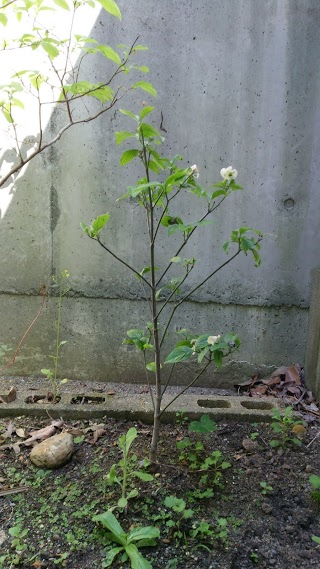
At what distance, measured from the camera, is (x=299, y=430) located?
2.31 metres

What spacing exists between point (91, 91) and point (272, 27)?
1.63m

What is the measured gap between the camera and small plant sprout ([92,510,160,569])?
1476 millimetres

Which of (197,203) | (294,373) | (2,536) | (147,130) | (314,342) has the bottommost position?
(2,536)

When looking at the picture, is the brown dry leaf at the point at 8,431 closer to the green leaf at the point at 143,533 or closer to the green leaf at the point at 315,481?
the green leaf at the point at 143,533

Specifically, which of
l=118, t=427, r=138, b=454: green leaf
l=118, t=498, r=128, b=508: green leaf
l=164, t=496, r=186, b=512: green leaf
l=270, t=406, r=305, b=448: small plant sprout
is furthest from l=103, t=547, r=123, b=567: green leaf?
l=270, t=406, r=305, b=448: small plant sprout

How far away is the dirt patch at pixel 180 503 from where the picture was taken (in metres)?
1.55

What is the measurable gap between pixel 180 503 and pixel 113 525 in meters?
0.28

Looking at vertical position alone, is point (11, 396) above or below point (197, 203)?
below

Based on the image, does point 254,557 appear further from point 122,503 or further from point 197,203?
point 197,203

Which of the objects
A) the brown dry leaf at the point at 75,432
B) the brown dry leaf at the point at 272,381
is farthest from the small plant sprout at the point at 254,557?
the brown dry leaf at the point at 272,381

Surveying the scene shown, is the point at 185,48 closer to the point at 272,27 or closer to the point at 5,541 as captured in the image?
the point at 272,27

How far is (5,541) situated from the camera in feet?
5.20

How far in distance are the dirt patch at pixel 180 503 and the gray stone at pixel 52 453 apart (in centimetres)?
4

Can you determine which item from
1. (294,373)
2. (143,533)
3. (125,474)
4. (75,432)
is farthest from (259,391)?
(143,533)
